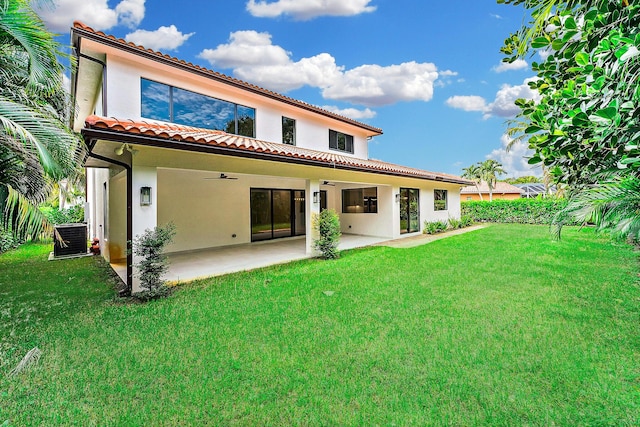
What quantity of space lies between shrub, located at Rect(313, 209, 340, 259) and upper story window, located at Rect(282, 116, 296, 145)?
573 cm

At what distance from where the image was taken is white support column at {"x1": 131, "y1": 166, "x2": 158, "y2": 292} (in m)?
7.30

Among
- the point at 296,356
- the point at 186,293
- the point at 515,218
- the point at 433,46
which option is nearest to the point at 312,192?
the point at 186,293

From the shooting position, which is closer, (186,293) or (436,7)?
(186,293)

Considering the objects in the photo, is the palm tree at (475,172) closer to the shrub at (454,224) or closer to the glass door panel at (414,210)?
the shrub at (454,224)

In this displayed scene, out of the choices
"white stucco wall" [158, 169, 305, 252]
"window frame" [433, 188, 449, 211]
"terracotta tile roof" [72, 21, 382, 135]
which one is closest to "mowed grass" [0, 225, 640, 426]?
"white stucco wall" [158, 169, 305, 252]

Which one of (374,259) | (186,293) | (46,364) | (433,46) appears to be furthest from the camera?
(433,46)

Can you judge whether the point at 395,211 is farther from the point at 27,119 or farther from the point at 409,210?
the point at 27,119

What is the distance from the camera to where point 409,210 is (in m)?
18.3

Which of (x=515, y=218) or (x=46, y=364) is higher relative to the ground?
(x=515, y=218)

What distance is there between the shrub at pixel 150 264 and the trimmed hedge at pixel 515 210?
26.6m

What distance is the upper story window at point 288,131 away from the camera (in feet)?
50.2

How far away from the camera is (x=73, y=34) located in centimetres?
855

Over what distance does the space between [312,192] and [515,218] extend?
22.7m

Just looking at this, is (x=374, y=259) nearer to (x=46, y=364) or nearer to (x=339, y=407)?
(x=339, y=407)
